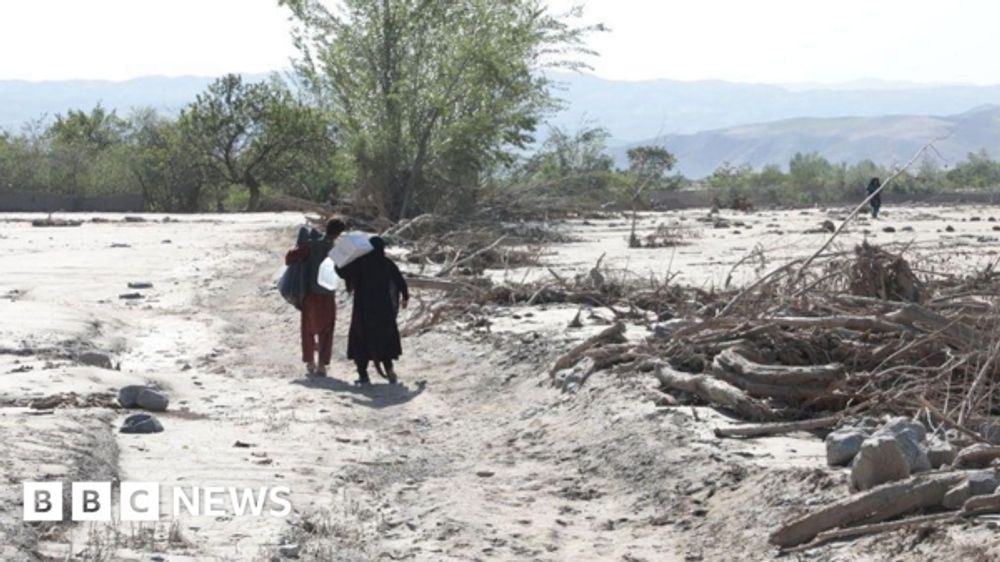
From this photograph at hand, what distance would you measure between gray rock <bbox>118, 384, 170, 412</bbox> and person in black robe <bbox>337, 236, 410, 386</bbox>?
2472mm

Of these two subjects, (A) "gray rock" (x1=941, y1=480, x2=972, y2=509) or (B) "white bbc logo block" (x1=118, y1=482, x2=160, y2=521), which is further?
(B) "white bbc logo block" (x1=118, y1=482, x2=160, y2=521)

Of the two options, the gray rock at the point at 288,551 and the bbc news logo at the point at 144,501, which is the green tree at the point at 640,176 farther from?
the gray rock at the point at 288,551

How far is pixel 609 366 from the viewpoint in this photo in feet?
36.5

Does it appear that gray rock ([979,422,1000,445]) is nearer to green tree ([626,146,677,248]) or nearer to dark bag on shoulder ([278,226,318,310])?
dark bag on shoulder ([278,226,318,310])

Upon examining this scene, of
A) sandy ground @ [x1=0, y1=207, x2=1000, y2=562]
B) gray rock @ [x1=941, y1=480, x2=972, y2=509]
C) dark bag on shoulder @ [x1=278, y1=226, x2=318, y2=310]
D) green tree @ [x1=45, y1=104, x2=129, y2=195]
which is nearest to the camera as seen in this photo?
gray rock @ [x1=941, y1=480, x2=972, y2=509]

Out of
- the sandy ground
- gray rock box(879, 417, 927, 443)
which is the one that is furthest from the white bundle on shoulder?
gray rock box(879, 417, 927, 443)

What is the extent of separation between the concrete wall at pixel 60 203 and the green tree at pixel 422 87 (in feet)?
61.6

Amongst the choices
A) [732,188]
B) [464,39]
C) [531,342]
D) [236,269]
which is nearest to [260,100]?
[732,188]

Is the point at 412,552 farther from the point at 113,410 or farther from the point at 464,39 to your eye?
the point at 464,39

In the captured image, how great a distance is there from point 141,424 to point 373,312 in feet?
11.7

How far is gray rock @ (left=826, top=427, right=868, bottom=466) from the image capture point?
287 inches

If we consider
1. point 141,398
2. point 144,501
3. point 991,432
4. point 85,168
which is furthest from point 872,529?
point 85,168

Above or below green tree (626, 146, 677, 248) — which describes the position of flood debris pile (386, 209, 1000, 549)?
below

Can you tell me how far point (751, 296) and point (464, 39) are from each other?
2049 cm
